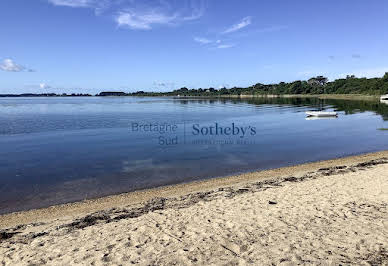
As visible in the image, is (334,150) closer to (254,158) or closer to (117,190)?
(254,158)

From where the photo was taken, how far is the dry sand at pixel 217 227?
25.0ft

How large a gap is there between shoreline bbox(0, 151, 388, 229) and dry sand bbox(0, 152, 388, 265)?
0.17 feet

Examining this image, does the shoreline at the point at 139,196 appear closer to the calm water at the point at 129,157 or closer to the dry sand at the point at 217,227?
the dry sand at the point at 217,227

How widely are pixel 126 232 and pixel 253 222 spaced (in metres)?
4.36

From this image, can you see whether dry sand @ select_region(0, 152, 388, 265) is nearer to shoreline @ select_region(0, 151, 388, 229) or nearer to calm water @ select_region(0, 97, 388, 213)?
shoreline @ select_region(0, 151, 388, 229)

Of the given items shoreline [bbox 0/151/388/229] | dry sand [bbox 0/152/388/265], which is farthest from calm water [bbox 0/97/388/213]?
dry sand [bbox 0/152/388/265]

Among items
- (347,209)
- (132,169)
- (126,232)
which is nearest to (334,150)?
(347,209)

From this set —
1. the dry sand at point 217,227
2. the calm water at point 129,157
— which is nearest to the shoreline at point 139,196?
the dry sand at point 217,227

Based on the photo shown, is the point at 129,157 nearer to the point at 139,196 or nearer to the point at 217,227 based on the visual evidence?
the point at 139,196

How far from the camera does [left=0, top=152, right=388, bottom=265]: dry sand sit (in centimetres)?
761

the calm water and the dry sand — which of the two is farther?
the calm water

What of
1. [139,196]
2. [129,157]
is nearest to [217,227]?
[139,196]

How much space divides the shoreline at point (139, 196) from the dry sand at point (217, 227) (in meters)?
0.05

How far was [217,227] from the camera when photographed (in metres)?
9.34
